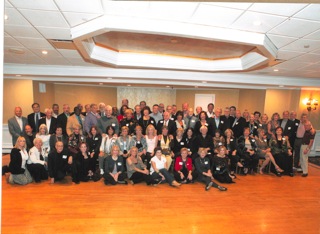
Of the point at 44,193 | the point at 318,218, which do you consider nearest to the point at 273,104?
the point at 318,218

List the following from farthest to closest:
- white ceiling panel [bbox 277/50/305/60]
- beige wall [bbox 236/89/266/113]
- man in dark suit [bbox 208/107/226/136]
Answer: beige wall [bbox 236/89/266/113] < man in dark suit [bbox 208/107/226/136] < white ceiling panel [bbox 277/50/305/60]

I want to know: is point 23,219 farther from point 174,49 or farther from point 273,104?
point 273,104

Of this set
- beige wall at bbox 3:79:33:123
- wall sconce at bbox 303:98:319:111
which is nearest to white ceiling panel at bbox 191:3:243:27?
beige wall at bbox 3:79:33:123

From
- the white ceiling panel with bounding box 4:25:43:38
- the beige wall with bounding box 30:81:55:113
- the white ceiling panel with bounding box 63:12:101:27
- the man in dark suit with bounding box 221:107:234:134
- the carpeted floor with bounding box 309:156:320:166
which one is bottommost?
the carpeted floor with bounding box 309:156:320:166

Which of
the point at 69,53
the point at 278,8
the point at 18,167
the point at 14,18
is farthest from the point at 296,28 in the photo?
the point at 18,167

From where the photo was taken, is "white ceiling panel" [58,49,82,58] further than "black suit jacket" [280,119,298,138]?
No

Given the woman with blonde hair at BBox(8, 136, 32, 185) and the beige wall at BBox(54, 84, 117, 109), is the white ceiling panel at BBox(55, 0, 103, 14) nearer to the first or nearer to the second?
the woman with blonde hair at BBox(8, 136, 32, 185)

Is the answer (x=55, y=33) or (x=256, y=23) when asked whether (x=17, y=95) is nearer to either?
(x=55, y=33)

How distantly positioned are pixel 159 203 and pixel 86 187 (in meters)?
1.57

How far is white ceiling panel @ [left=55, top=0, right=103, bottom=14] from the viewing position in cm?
224

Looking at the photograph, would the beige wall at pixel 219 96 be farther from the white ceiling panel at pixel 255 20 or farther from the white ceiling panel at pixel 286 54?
the white ceiling panel at pixel 255 20

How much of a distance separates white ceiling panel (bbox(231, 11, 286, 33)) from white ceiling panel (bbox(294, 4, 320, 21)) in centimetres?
18

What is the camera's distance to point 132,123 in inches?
200

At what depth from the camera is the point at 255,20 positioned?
2.62m
